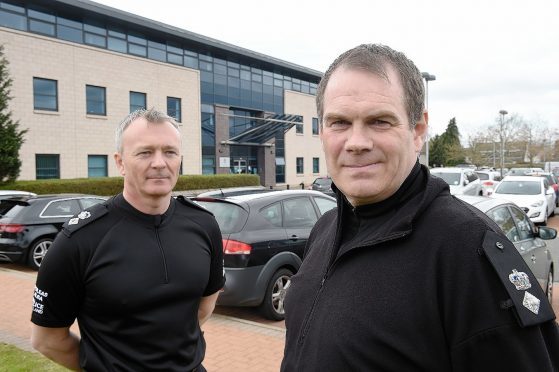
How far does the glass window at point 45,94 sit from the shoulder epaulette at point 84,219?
25017mm

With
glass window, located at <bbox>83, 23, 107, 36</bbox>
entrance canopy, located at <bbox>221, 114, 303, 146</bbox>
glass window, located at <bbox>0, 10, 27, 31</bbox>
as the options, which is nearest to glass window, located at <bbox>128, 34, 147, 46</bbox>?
glass window, located at <bbox>83, 23, 107, 36</bbox>

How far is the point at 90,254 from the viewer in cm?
221

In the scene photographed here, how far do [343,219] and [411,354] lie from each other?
59 centimetres

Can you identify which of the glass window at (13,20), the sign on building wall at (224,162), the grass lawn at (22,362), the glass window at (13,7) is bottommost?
the grass lawn at (22,362)

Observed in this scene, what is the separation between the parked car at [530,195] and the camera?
48.3 ft

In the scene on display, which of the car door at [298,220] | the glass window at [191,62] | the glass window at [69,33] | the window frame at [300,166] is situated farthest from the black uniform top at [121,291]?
the window frame at [300,166]

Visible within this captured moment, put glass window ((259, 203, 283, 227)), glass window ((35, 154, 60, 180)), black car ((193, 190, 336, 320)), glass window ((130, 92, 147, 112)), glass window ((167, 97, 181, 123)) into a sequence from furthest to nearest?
1. glass window ((167, 97, 181, 123))
2. glass window ((130, 92, 147, 112))
3. glass window ((35, 154, 60, 180))
4. glass window ((259, 203, 283, 227))
5. black car ((193, 190, 336, 320))

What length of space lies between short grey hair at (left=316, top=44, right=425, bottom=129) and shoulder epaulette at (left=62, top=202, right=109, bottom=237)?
1.44 meters

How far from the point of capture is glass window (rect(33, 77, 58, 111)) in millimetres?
24281

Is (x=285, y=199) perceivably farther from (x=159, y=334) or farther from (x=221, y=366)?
(x=159, y=334)

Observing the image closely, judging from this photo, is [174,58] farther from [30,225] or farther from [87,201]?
[30,225]

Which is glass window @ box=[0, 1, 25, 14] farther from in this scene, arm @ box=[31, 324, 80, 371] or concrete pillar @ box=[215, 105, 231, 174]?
arm @ box=[31, 324, 80, 371]

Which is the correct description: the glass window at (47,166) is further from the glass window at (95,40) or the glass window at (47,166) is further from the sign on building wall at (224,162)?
the sign on building wall at (224,162)

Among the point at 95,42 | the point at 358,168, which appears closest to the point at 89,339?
the point at 358,168
